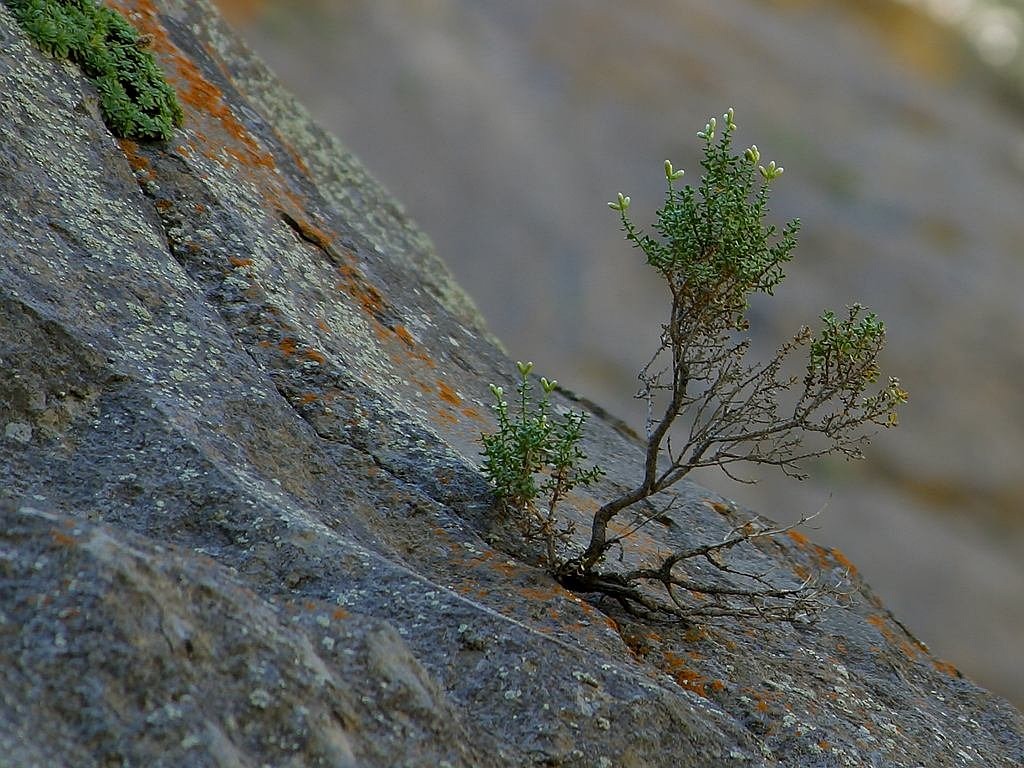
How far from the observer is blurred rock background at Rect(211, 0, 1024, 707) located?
17297mm

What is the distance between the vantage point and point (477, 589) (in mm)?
3947

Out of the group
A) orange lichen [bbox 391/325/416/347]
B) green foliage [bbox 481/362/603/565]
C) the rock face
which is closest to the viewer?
the rock face

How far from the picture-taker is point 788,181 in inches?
818

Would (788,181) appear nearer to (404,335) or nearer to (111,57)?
(404,335)

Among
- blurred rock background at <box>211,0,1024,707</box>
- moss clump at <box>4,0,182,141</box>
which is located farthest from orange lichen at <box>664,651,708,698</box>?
blurred rock background at <box>211,0,1024,707</box>

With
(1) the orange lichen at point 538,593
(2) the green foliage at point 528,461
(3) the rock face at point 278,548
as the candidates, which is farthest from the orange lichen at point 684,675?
(2) the green foliage at point 528,461

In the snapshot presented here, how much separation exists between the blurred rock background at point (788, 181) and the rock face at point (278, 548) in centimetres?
1135

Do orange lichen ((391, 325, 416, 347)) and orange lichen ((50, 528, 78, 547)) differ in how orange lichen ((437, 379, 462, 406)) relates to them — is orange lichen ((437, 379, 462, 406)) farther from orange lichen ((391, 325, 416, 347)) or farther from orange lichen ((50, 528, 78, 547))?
orange lichen ((50, 528, 78, 547))

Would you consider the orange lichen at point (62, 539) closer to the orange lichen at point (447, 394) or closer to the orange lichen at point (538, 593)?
the orange lichen at point (538, 593)

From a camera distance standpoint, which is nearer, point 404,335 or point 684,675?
point 684,675

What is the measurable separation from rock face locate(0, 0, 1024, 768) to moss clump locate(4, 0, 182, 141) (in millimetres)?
88

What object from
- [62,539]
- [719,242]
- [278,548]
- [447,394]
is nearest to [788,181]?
[447,394]

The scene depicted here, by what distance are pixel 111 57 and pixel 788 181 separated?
55.5ft

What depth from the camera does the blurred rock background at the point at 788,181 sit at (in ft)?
56.7
